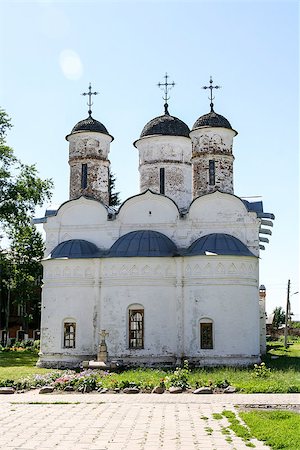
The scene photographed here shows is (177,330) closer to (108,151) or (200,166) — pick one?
(200,166)

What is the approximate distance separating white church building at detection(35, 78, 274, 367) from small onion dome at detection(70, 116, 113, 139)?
93.1 inches

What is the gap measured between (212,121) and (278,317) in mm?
37896

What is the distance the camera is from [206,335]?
811 inches

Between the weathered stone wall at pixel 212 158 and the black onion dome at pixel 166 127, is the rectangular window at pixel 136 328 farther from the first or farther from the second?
the black onion dome at pixel 166 127

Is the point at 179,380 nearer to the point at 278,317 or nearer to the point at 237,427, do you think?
the point at 237,427

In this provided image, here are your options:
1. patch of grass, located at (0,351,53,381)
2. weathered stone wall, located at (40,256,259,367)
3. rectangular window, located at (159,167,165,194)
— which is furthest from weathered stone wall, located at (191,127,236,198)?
patch of grass, located at (0,351,53,381)

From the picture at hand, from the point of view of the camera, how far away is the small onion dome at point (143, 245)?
69.3 feet

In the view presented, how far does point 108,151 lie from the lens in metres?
25.5

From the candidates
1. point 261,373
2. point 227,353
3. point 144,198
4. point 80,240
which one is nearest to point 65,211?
point 80,240

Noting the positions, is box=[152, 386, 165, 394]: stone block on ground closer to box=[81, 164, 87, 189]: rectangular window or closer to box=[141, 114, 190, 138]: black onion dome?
box=[81, 164, 87, 189]: rectangular window

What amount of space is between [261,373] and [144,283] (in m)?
6.06

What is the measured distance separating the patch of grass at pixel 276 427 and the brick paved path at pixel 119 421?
25 cm

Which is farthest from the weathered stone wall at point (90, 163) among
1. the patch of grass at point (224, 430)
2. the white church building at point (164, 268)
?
the patch of grass at point (224, 430)

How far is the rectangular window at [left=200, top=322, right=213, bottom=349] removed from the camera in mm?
20516
